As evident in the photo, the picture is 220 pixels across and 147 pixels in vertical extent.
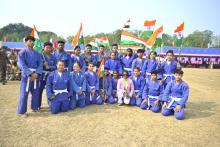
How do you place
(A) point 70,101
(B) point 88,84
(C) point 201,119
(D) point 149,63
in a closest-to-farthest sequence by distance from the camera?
(C) point 201,119 < (A) point 70,101 < (B) point 88,84 < (D) point 149,63

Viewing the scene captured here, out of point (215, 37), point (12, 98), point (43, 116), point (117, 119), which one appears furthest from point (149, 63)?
point (215, 37)

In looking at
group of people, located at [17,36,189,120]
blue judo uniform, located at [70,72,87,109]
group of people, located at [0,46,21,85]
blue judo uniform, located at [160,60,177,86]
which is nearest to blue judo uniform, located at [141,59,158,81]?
group of people, located at [17,36,189,120]

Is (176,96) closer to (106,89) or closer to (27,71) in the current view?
(106,89)

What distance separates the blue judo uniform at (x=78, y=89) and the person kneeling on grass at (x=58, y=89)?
0.37 m

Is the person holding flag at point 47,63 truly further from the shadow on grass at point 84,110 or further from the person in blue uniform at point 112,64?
the person in blue uniform at point 112,64

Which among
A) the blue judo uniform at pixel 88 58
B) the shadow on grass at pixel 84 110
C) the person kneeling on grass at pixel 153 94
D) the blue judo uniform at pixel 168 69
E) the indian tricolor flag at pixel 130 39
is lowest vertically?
the shadow on grass at pixel 84 110

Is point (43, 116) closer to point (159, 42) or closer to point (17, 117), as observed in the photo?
point (17, 117)

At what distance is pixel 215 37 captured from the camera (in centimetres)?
5697

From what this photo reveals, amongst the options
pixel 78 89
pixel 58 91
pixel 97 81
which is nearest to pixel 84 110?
pixel 78 89

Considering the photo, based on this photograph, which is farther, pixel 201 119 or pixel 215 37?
pixel 215 37

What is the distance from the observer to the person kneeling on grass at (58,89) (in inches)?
252

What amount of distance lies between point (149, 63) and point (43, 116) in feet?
13.8

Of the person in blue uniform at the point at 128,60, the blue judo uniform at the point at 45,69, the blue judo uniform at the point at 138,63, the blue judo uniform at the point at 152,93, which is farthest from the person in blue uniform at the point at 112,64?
the blue judo uniform at the point at 45,69

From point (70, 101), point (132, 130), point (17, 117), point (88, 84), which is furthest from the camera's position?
point (88, 84)
